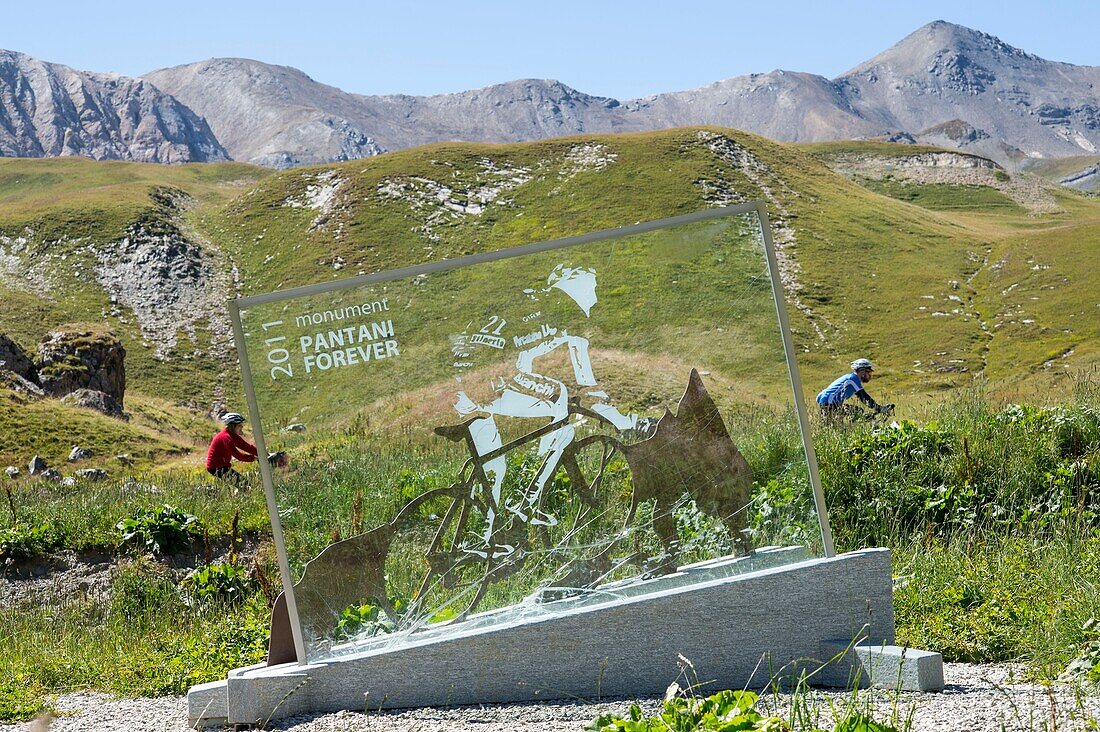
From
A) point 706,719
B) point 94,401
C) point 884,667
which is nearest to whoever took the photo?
point 706,719

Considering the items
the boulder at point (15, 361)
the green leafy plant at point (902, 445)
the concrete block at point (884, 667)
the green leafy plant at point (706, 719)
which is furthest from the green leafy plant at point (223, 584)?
the boulder at point (15, 361)

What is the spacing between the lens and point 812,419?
11539mm

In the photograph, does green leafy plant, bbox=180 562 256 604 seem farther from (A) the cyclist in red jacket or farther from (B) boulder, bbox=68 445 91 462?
(B) boulder, bbox=68 445 91 462

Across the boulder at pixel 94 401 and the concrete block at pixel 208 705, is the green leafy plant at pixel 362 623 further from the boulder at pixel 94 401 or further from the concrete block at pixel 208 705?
the boulder at pixel 94 401

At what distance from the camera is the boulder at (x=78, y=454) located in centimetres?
3197

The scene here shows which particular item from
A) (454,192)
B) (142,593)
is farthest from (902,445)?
(454,192)

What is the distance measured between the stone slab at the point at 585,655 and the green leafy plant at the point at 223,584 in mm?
3870

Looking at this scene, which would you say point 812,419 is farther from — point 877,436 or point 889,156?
point 889,156

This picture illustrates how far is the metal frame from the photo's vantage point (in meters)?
5.95

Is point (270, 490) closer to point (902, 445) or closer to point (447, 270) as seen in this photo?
point (447, 270)

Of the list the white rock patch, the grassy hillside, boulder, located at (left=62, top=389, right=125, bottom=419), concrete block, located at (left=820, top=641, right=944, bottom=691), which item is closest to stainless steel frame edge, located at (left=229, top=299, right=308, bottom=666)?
concrete block, located at (left=820, top=641, right=944, bottom=691)

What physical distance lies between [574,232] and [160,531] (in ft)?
186

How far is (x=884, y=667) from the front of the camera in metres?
5.61

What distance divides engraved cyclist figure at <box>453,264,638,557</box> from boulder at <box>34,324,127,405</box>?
3759 cm
